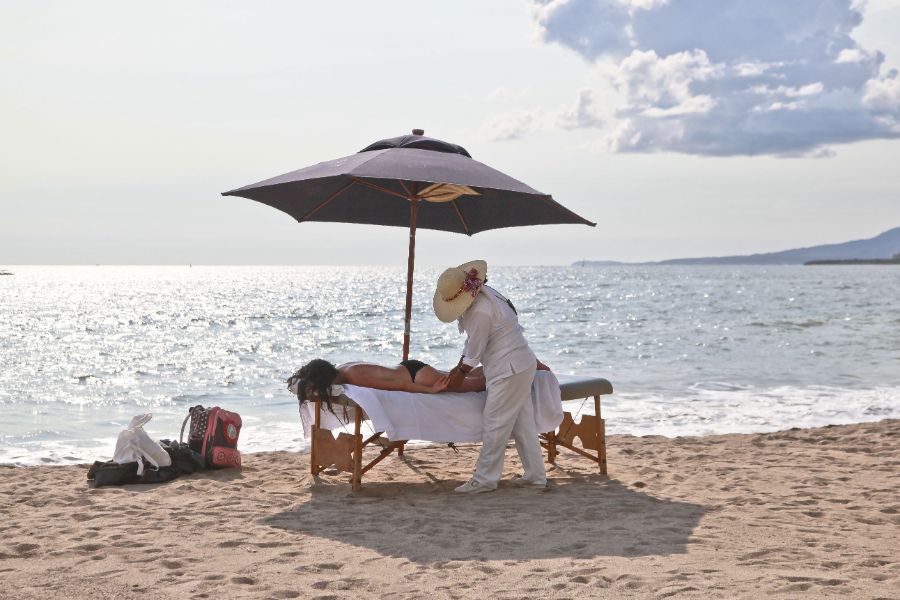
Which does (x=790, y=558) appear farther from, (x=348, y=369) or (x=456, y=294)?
(x=348, y=369)

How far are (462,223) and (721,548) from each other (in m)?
3.81

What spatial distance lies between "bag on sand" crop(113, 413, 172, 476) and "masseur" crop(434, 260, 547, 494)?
200 centimetres

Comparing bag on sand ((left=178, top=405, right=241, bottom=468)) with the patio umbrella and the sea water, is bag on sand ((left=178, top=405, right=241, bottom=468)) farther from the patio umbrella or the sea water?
the sea water

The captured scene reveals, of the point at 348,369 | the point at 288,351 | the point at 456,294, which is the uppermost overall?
the point at 456,294

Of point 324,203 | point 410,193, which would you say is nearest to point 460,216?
point 410,193

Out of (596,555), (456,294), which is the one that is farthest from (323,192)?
(596,555)

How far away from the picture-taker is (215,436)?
21.1 ft

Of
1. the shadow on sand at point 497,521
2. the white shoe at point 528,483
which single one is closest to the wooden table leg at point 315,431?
the shadow on sand at point 497,521

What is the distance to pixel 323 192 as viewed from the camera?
22.1 feet

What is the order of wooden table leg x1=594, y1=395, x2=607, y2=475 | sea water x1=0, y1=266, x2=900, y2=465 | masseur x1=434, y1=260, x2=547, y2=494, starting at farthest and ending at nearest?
sea water x1=0, y1=266, x2=900, y2=465 → wooden table leg x1=594, y1=395, x2=607, y2=475 → masseur x1=434, y1=260, x2=547, y2=494

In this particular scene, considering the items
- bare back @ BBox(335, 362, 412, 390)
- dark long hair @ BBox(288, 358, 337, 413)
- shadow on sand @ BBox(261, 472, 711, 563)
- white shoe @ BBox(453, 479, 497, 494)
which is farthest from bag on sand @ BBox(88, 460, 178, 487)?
white shoe @ BBox(453, 479, 497, 494)

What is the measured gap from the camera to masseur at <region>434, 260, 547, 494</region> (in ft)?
17.9

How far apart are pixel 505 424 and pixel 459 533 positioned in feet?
3.70

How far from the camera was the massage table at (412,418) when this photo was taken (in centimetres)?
557
